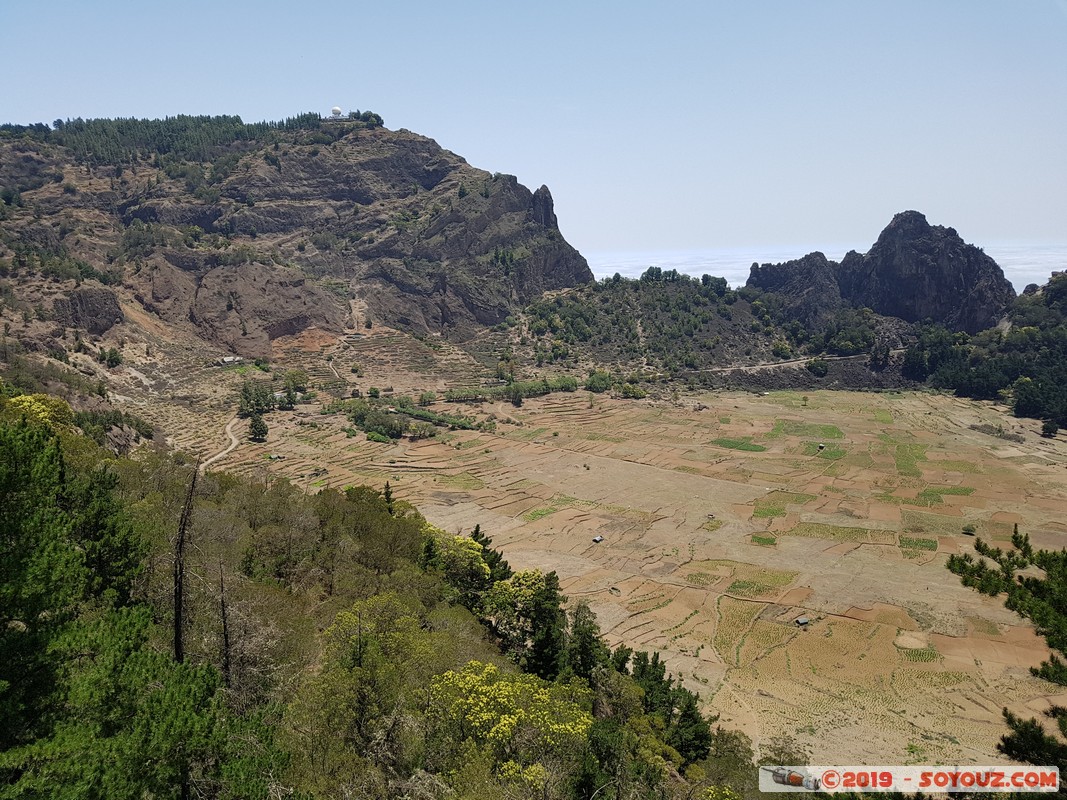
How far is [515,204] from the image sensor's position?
188 metres

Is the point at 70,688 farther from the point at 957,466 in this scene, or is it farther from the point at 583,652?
the point at 957,466

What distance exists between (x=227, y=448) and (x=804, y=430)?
3956 inches

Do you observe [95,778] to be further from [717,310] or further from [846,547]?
[717,310]

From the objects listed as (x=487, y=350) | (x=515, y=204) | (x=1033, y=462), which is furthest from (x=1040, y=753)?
(x=515, y=204)

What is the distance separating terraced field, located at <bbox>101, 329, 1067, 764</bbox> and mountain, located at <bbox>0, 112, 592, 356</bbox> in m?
16.2

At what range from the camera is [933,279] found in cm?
17675

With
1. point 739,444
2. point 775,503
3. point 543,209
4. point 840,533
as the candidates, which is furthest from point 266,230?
point 840,533

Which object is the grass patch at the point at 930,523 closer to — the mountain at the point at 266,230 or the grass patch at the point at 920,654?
the grass patch at the point at 920,654

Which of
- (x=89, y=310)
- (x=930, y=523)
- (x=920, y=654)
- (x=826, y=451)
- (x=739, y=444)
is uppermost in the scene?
(x=89, y=310)

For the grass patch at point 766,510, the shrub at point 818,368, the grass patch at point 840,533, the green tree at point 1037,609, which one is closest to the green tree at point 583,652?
the green tree at point 1037,609

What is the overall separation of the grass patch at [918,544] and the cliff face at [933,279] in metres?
138

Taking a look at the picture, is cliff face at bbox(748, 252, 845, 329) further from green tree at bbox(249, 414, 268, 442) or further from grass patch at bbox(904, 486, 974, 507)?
→ green tree at bbox(249, 414, 268, 442)

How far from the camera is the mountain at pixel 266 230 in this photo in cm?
12194

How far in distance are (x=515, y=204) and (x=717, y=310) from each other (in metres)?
72.0
